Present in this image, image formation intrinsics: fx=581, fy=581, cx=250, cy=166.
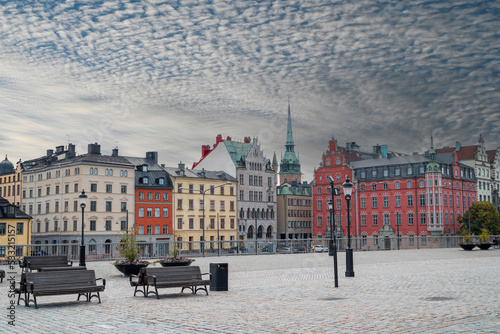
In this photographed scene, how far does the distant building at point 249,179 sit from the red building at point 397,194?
8608mm

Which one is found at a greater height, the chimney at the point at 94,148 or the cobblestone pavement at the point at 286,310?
the chimney at the point at 94,148

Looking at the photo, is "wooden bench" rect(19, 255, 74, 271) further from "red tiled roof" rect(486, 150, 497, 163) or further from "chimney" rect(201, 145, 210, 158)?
"red tiled roof" rect(486, 150, 497, 163)

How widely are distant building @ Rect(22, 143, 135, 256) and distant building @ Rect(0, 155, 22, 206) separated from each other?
6047 millimetres

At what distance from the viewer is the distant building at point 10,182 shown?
90188 millimetres

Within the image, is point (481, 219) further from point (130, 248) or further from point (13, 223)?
point (130, 248)

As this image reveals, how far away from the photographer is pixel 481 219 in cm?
9100

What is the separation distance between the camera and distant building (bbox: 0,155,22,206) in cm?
9019

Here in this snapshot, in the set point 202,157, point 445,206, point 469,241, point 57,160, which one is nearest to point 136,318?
point 469,241

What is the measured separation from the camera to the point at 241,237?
322 ft

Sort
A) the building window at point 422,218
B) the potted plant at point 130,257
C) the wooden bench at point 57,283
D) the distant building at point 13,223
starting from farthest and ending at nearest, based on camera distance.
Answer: the building window at point 422,218 < the distant building at point 13,223 < the potted plant at point 130,257 < the wooden bench at point 57,283

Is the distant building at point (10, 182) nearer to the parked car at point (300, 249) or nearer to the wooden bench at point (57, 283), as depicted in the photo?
the parked car at point (300, 249)

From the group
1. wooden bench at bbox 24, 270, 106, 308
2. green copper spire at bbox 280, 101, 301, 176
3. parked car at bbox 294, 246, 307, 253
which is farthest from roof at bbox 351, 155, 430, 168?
wooden bench at bbox 24, 270, 106, 308

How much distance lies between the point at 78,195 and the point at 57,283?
212 ft

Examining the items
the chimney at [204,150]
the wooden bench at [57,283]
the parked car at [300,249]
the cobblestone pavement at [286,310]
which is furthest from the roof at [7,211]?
the wooden bench at [57,283]
